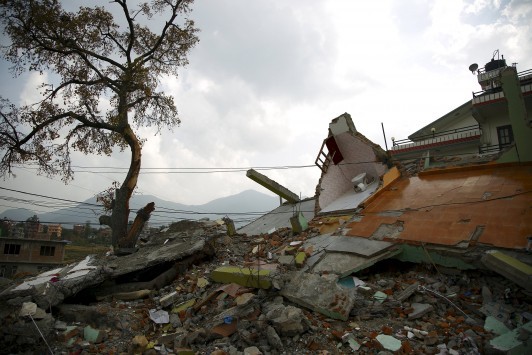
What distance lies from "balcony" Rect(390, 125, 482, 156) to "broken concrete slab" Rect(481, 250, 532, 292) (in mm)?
14968

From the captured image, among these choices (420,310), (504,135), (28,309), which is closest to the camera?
(420,310)

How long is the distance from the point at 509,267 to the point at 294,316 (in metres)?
3.04

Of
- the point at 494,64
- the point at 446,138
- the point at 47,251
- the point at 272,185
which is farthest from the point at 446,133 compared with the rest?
the point at 47,251

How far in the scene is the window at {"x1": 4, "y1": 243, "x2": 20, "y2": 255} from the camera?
26878 mm

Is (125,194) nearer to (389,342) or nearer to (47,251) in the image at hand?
Result: (389,342)

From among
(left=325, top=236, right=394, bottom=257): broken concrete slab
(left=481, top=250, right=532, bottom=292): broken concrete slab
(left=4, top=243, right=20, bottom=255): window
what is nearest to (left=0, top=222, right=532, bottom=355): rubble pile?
(left=481, top=250, right=532, bottom=292): broken concrete slab

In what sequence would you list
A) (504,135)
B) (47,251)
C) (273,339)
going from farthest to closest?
(47,251) → (504,135) → (273,339)

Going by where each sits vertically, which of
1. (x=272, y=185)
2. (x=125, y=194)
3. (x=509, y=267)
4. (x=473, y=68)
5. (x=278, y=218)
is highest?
(x=473, y=68)

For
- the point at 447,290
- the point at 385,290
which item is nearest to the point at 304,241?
the point at 385,290

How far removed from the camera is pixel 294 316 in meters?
3.59

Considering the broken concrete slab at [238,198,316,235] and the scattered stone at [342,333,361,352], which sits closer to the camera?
the scattered stone at [342,333,361,352]

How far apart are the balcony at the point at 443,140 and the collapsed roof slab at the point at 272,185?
894 cm

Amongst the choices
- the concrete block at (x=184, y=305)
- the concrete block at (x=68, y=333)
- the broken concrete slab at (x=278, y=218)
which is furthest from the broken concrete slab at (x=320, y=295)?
the broken concrete slab at (x=278, y=218)

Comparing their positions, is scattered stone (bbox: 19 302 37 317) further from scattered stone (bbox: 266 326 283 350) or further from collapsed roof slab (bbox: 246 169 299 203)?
collapsed roof slab (bbox: 246 169 299 203)
